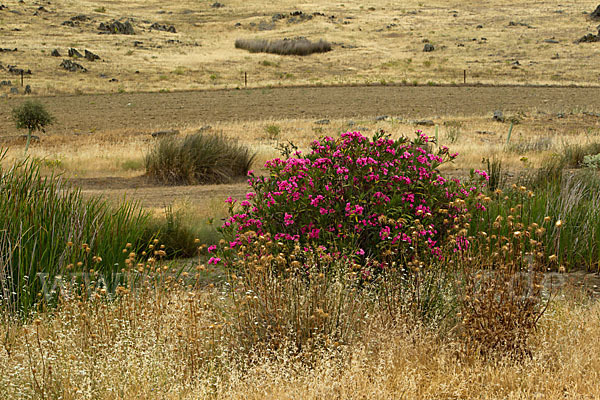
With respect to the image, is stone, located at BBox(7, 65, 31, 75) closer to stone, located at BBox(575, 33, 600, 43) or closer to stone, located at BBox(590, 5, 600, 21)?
stone, located at BBox(575, 33, 600, 43)

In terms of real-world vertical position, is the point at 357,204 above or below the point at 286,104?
above

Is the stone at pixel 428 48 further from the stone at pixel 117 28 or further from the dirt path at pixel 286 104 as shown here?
the stone at pixel 117 28

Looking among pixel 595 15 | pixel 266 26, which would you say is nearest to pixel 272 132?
pixel 266 26

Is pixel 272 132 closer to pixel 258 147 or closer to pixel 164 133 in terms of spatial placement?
pixel 258 147

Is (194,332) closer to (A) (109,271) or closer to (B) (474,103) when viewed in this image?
(A) (109,271)

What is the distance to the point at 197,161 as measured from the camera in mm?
15789

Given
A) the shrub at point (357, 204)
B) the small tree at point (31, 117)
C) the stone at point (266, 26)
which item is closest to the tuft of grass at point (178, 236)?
the shrub at point (357, 204)

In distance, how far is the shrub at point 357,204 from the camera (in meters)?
6.29

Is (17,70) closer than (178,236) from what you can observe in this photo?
No

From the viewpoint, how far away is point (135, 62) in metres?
55.2

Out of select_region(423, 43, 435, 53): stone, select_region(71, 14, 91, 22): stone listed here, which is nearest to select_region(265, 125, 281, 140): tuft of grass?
select_region(423, 43, 435, 53): stone

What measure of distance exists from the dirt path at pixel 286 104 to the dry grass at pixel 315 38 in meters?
5.15

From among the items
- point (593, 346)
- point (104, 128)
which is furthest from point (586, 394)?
point (104, 128)

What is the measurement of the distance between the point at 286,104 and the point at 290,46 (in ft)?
113
